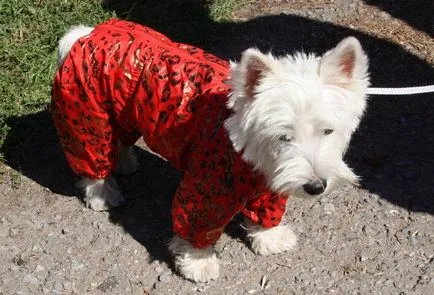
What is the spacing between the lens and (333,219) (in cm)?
414

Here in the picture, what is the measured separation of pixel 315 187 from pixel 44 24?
3732 millimetres

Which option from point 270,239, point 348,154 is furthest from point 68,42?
point 348,154

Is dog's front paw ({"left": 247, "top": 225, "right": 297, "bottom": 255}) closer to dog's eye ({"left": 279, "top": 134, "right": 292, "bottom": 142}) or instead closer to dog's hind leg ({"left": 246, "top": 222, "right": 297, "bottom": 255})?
dog's hind leg ({"left": 246, "top": 222, "right": 297, "bottom": 255})

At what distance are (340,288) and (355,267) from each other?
0.60 feet

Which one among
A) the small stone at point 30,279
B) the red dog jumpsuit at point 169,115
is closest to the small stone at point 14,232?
the small stone at point 30,279

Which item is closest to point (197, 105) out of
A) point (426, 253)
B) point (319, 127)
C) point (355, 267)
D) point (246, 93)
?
point (246, 93)

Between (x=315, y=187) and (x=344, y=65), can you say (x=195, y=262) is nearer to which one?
(x=315, y=187)

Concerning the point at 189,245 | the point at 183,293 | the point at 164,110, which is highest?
the point at 164,110

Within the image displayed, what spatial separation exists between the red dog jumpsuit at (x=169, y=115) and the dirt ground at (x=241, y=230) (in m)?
0.36

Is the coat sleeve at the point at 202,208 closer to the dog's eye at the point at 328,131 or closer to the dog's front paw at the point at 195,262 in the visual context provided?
the dog's front paw at the point at 195,262

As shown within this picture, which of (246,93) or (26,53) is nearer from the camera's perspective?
(246,93)

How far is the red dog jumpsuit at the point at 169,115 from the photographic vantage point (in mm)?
3291

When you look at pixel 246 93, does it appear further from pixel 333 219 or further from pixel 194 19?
pixel 194 19

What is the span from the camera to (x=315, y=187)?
2881mm
